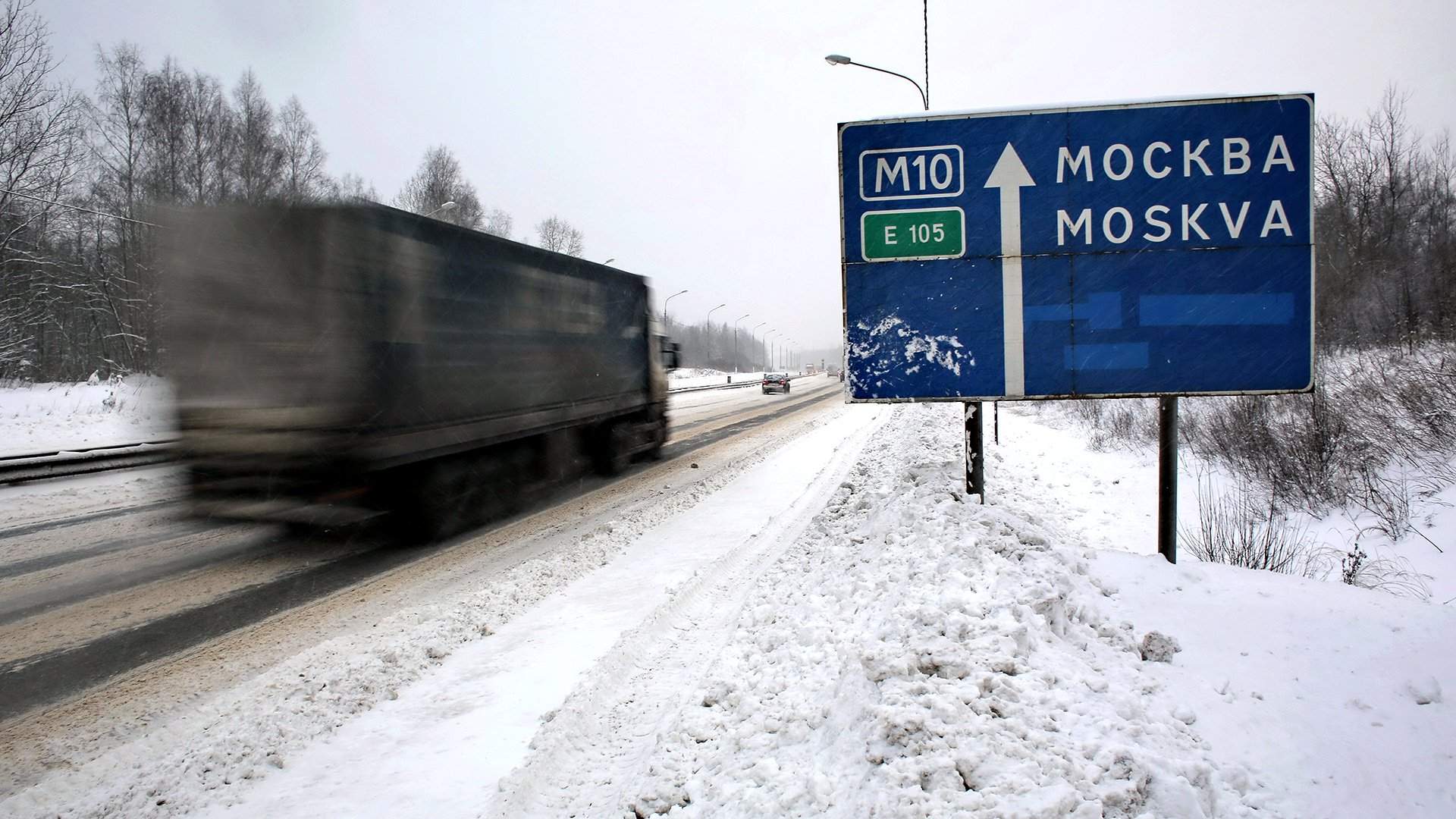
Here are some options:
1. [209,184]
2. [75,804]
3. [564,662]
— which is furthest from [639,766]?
[209,184]

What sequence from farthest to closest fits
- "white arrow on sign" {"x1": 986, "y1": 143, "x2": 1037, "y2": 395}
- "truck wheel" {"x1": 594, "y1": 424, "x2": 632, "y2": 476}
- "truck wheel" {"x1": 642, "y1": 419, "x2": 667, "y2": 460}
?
"truck wheel" {"x1": 642, "y1": 419, "x2": 667, "y2": 460}
"truck wheel" {"x1": 594, "y1": 424, "x2": 632, "y2": 476}
"white arrow on sign" {"x1": 986, "y1": 143, "x2": 1037, "y2": 395}

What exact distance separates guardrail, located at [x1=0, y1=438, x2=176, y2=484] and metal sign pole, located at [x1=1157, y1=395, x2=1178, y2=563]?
1279cm

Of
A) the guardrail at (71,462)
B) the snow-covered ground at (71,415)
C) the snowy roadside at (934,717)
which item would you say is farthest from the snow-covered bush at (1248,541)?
the snow-covered ground at (71,415)

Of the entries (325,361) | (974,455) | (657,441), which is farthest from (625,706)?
(657,441)

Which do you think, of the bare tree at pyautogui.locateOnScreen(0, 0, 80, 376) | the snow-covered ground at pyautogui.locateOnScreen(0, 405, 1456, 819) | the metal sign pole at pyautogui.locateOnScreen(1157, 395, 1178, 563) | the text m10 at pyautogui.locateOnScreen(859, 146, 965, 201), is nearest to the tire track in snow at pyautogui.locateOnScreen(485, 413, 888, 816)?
the snow-covered ground at pyautogui.locateOnScreen(0, 405, 1456, 819)

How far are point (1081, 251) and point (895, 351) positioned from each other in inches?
59.1

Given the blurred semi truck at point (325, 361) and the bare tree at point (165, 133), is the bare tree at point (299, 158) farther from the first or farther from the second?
the blurred semi truck at point (325, 361)

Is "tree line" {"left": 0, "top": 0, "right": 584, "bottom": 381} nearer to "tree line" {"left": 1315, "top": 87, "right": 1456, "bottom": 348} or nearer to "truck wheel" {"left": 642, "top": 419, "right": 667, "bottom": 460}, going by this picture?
"truck wheel" {"left": 642, "top": 419, "right": 667, "bottom": 460}

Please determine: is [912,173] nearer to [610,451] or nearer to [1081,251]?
[1081,251]

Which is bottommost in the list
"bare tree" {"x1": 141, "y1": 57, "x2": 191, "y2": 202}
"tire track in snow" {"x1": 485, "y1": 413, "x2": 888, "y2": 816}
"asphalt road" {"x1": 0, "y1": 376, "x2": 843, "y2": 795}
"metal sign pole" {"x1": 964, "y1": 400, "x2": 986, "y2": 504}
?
"tire track in snow" {"x1": 485, "y1": 413, "x2": 888, "y2": 816}

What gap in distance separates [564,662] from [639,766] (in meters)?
1.28

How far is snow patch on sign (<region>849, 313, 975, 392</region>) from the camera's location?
5258 mm

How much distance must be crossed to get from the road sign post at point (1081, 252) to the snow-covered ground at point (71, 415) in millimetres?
14770

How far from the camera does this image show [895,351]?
536cm
